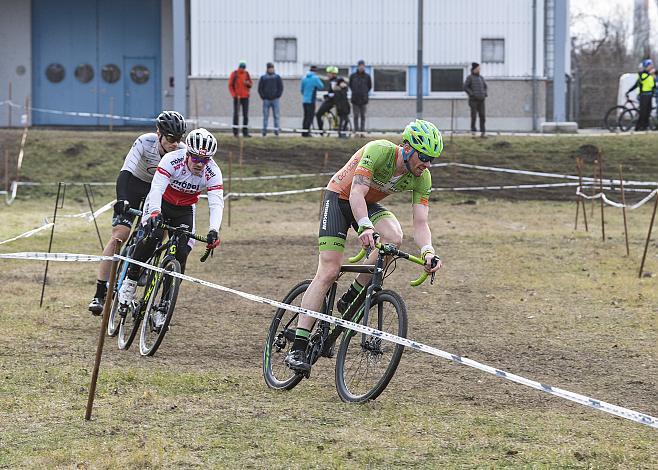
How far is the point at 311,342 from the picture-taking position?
26.8 feet

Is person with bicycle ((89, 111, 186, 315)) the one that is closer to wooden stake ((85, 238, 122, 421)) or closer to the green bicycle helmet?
the green bicycle helmet

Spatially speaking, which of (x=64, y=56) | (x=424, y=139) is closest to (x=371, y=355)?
(x=424, y=139)

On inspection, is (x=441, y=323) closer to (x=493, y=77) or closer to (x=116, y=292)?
(x=116, y=292)

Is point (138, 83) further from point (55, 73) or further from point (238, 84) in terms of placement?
point (238, 84)

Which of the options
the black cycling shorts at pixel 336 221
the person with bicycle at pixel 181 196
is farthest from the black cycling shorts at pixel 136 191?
the black cycling shorts at pixel 336 221

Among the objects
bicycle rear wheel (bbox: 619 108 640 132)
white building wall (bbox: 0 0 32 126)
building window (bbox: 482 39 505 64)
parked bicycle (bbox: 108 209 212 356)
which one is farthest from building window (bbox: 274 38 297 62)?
parked bicycle (bbox: 108 209 212 356)

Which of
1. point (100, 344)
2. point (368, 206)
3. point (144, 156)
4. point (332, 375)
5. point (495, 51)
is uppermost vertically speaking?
point (495, 51)

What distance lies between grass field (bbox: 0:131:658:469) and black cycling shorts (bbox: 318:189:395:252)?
991mm

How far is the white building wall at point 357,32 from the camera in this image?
126 ft

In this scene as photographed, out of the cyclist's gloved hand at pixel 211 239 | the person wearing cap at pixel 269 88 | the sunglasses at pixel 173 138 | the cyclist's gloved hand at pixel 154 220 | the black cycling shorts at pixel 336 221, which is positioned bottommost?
the cyclist's gloved hand at pixel 211 239

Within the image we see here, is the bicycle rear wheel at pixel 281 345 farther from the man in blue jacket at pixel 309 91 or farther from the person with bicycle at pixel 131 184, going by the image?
the man in blue jacket at pixel 309 91

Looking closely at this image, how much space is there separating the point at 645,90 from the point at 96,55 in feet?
60.9

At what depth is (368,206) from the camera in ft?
27.8

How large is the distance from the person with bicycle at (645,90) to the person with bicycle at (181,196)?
23.3 meters
